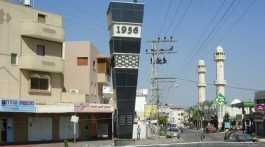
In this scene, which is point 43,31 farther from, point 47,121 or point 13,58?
point 47,121

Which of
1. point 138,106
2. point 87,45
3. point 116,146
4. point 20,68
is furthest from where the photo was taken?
point 138,106

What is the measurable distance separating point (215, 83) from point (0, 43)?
105327 mm

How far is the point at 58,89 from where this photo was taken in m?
55.8

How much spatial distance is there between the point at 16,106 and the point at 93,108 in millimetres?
10476

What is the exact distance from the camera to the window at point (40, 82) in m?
52.4

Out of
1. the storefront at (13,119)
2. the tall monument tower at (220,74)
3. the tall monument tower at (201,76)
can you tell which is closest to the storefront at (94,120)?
the storefront at (13,119)

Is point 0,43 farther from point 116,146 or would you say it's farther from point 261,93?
point 261,93

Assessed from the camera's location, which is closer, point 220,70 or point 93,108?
point 93,108

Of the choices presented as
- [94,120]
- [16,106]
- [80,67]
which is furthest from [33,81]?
[80,67]

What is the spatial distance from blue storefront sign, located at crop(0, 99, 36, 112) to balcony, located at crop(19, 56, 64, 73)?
3.38 meters

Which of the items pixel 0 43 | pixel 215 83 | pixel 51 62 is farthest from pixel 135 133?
pixel 215 83

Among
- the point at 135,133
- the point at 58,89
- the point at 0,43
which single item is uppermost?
the point at 0,43

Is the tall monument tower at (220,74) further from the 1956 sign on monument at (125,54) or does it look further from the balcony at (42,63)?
the balcony at (42,63)

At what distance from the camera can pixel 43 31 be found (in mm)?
52281
